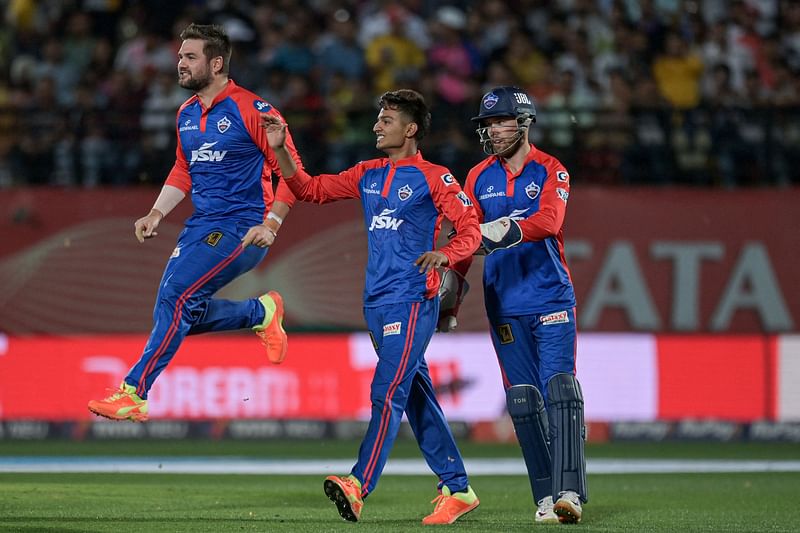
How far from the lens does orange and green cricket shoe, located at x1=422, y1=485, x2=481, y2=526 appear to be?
28.0 ft

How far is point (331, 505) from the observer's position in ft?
31.6

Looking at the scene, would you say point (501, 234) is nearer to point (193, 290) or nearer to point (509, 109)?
point (509, 109)

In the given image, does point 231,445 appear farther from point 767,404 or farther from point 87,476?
point 767,404

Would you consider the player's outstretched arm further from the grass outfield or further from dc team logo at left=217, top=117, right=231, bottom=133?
the grass outfield

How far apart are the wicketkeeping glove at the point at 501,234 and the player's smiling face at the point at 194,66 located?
2090 millimetres

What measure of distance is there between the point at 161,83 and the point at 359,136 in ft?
8.04

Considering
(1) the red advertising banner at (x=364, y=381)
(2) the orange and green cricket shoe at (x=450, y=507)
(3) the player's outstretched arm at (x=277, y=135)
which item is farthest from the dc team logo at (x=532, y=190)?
(1) the red advertising banner at (x=364, y=381)

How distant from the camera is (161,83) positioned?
54.0 ft

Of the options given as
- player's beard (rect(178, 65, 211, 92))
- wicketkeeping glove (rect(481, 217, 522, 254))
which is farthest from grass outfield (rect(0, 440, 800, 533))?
player's beard (rect(178, 65, 211, 92))

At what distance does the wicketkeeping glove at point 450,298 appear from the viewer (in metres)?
8.83

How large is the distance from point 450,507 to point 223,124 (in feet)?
9.21

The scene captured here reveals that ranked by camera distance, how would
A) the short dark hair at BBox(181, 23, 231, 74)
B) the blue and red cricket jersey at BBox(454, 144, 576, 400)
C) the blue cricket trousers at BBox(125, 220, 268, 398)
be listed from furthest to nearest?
the short dark hair at BBox(181, 23, 231, 74) → the blue cricket trousers at BBox(125, 220, 268, 398) → the blue and red cricket jersey at BBox(454, 144, 576, 400)

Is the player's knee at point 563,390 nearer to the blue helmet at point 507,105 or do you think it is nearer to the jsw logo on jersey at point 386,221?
the jsw logo on jersey at point 386,221

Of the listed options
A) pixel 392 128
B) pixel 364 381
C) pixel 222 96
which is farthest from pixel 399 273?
pixel 364 381
